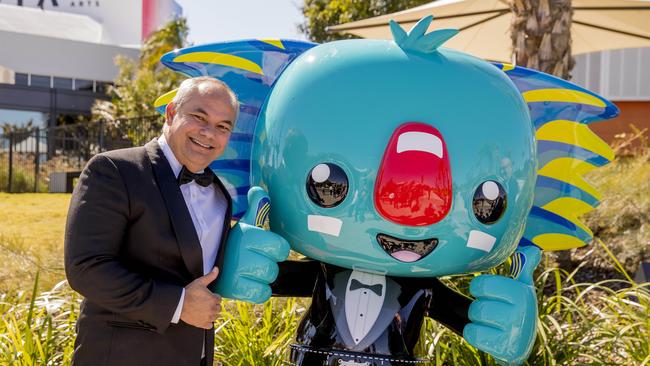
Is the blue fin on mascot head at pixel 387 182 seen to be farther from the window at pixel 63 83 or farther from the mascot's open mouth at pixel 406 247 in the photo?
the window at pixel 63 83

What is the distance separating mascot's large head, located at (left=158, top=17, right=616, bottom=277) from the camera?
212cm

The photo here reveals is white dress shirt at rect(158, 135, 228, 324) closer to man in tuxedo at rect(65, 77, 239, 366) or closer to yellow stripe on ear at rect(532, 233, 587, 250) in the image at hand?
man in tuxedo at rect(65, 77, 239, 366)

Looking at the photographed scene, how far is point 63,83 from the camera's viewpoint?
29734mm

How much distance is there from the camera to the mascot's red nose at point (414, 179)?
2.07m

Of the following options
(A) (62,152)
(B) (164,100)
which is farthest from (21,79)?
(B) (164,100)

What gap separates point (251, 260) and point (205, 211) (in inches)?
8.9

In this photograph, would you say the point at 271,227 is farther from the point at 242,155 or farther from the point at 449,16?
the point at 449,16

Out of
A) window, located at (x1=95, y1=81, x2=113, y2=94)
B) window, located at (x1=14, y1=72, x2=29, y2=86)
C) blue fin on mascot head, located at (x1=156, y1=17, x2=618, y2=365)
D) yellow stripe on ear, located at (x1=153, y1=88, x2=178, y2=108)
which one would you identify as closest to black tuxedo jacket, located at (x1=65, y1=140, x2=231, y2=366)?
blue fin on mascot head, located at (x1=156, y1=17, x2=618, y2=365)

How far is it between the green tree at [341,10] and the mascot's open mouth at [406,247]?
12.2 metres

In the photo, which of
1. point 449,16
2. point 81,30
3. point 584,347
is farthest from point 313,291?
point 81,30

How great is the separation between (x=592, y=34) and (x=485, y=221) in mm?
5443

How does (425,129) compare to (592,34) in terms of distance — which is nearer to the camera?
(425,129)

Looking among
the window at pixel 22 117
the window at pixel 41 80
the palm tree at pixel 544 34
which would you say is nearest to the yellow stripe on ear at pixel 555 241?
the palm tree at pixel 544 34

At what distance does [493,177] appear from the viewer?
220 centimetres
